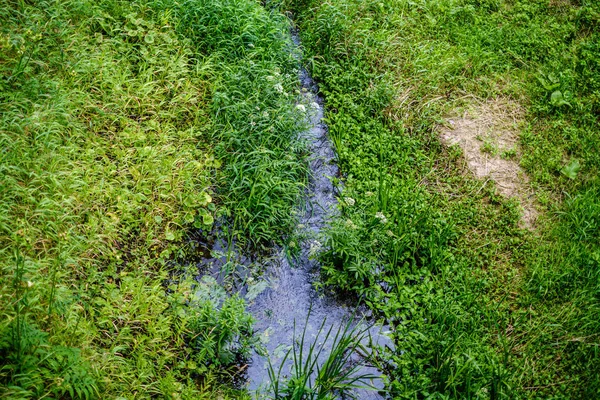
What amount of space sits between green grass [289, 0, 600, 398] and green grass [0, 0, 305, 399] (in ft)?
2.78

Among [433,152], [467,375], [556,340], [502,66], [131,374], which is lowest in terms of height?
[131,374]

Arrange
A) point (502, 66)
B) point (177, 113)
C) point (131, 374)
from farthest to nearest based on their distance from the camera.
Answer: point (502, 66)
point (177, 113)
point (131, 374)

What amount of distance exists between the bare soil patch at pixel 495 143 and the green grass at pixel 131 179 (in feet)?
6.57

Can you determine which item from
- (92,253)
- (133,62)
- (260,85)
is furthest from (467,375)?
(133,62)

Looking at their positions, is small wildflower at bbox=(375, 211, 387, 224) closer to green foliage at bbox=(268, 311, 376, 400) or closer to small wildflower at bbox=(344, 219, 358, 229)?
small wildflower at bbox=(344, 219, 358, 229)

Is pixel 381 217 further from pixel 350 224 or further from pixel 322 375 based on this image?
pixel 322 375

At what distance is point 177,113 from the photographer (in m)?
5.38

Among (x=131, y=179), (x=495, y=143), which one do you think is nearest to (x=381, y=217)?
(x=495, y=143)

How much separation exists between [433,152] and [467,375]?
8.67 feet

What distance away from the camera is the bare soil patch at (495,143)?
541cm

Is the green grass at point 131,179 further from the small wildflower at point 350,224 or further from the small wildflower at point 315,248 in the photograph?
the small wildflower at point 350,224

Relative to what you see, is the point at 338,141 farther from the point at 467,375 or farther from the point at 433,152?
the point at 467,375

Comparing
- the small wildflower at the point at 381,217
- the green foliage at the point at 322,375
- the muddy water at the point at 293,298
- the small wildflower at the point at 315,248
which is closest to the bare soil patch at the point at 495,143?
the small wildflower at the point at 381,217

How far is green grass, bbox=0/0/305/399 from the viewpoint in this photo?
3.63 meters
